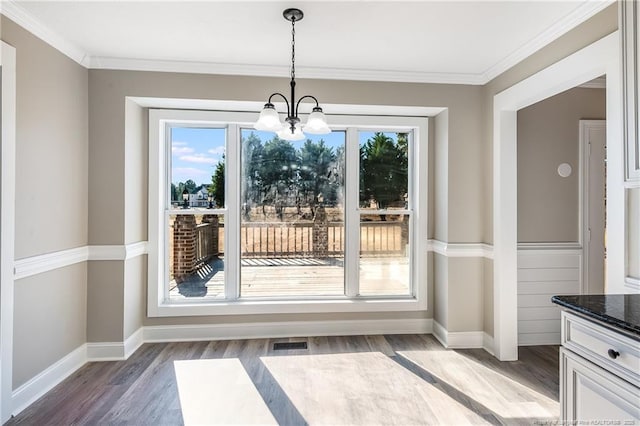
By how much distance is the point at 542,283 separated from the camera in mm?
3574

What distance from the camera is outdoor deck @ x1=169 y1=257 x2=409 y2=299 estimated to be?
382 centimetres

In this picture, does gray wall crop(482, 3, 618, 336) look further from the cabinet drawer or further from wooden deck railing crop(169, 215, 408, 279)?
the cabinet drawer

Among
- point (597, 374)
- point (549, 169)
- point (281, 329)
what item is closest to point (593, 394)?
point (597, 374)

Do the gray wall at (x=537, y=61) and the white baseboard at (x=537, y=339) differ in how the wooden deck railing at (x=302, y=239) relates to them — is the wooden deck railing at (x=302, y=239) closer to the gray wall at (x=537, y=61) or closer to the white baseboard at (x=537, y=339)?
the gray wall at (x=537, y=61)

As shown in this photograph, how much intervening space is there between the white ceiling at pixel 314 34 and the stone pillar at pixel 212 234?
4.86 feet

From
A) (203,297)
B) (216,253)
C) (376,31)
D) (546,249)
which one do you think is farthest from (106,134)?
(546,249)

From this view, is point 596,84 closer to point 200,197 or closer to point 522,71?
point 522,71

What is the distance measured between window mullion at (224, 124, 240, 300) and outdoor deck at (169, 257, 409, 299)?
76 millimetres

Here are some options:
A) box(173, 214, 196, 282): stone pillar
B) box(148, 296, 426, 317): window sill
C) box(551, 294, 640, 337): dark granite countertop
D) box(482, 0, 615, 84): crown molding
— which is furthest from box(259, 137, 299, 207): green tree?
box(551, 294, 640, 337): dark granite countertop

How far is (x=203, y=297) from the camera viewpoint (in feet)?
12.5

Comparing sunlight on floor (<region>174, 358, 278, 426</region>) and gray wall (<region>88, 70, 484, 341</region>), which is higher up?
gray wall (<region>88, 70, 484, 341</region>)

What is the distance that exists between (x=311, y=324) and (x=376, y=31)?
282 centimetres

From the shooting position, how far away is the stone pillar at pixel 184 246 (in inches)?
148

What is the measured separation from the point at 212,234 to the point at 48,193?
150cm
